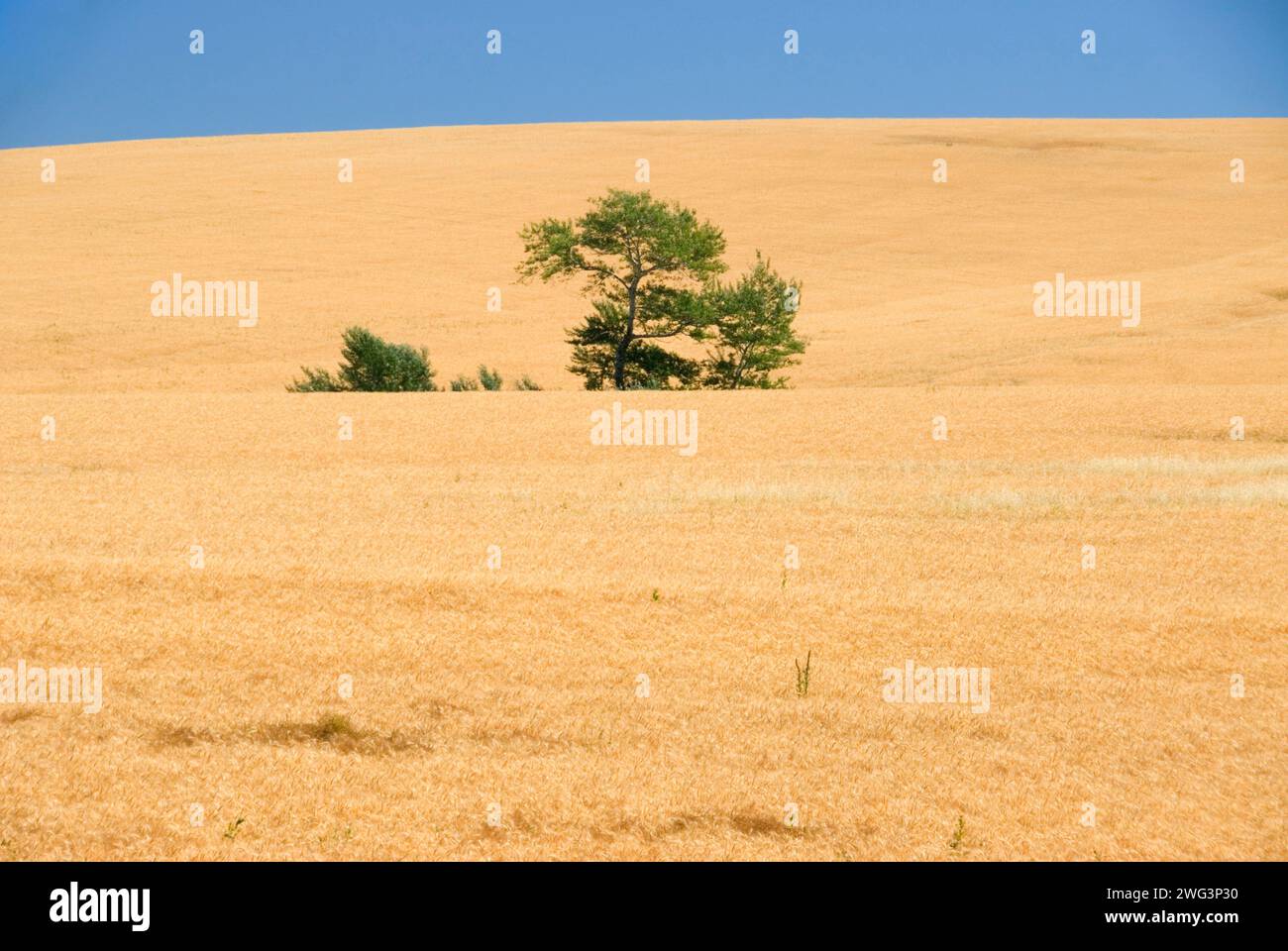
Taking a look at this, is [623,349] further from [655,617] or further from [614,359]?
[655,617]

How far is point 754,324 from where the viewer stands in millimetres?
43844

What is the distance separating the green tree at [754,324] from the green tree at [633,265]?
0.90m

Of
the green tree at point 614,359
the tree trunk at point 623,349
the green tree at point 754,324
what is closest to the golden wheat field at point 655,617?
the green tree at point 754,324

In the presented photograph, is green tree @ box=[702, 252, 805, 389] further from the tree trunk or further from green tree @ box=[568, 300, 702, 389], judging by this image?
the tree trunk

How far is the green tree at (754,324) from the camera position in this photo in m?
43.4

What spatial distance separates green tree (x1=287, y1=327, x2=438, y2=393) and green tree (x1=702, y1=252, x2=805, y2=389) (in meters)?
9.78

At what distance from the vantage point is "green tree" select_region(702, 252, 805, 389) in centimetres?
4338

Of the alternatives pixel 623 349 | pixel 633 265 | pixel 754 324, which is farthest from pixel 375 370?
pixel 754 324

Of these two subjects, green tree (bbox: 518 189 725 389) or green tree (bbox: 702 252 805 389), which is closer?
green tree (bbox: 518 189 725 389)

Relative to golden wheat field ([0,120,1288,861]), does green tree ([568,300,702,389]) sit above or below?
above

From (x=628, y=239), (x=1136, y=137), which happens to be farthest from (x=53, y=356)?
(x=1136, y=137)

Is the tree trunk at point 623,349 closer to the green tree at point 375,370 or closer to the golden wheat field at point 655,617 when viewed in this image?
the green tree at point 375,370

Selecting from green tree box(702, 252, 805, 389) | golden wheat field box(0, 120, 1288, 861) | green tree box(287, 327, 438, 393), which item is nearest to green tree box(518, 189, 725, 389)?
green tree box(702, 252, 805, 389)
